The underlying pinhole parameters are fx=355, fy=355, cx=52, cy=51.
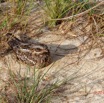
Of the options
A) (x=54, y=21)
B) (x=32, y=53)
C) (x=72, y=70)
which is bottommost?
(x=72, y=70)

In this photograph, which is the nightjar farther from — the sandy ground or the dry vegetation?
the dry vegetation

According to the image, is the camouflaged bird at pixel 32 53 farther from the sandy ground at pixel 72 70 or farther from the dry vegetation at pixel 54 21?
the dry vegetation at pixel 54 21

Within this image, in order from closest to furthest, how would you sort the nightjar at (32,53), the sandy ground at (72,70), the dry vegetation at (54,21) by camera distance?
1. the sandy ground at (72,70)
2. the nightjar at (32,53)
3. the dry vegetation at (54,21)

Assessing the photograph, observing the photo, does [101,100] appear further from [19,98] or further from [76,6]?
[76,6]

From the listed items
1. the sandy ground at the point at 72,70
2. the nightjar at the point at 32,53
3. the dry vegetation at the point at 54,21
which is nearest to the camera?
the sandy ground at the point at 72,70

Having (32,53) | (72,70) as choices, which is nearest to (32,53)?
(32,53)

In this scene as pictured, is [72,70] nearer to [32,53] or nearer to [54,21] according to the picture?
[32,53]

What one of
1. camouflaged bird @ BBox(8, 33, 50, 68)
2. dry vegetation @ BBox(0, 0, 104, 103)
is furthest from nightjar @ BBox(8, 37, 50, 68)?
dry vegetation @ BBox(0, 0, 104, 103)

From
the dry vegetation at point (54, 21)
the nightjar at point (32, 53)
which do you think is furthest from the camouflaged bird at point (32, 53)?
the dry vegetation at point (54, 21)

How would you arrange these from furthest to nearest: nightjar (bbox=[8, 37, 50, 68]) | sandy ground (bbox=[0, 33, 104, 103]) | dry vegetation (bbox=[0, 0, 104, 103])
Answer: dry vegetation (bbox=[0, 0, 104, 103]) → nightjar (bbox=[8, 37, 50, 68]) → sandy ground (bbox=[0, 33, 104, 103])
